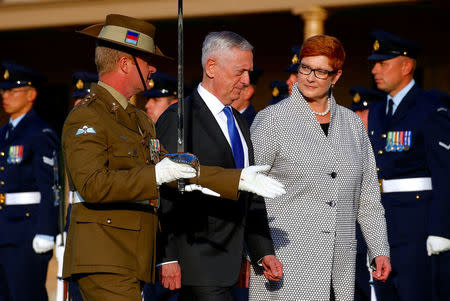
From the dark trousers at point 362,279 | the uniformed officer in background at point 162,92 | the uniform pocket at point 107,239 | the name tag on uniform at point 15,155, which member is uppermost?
the uniformed officer in background at point 162,92

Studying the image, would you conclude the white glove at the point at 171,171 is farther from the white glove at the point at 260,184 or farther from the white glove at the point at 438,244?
the white glove at the point at 438,244

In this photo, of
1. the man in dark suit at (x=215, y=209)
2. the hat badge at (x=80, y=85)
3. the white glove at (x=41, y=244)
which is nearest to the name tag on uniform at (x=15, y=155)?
the white glove at (x=41, y=244)

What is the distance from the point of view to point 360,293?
19.1ft

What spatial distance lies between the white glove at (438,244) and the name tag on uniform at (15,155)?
3452 millimetres

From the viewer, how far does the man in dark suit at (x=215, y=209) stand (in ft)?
13.2

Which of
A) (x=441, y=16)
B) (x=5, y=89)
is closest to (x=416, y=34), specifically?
(x=441, y=16)

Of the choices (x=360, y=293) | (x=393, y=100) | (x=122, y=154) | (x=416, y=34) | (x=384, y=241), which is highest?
(x=416, y=34)

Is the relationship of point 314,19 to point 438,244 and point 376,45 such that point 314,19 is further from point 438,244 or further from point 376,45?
point 438,244

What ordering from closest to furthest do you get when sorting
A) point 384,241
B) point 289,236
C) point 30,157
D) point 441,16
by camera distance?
point 289,236 → point 384,241 → point 30,157 → point 441,16

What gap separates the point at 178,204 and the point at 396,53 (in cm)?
285

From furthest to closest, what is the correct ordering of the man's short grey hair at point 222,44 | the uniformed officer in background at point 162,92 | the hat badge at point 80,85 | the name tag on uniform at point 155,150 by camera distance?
the uniformed officer in background at point 162,92, the hat badge at point 80,85, the man's short grey hair at point 222,44, the name tag on uniform at point 155,150

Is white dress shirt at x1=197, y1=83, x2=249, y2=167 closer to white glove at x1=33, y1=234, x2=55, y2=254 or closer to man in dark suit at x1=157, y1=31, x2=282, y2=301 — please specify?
man in dark suit at x1=157, y1=31, x2=282, y2=301

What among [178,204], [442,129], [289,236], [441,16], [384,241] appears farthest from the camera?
[441,16]

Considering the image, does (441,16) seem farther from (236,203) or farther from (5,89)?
(236,203)
